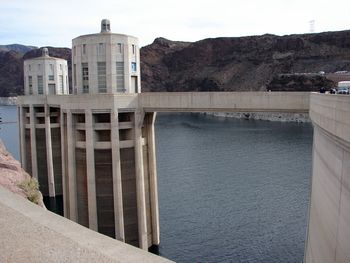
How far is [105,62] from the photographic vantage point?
31188 mm

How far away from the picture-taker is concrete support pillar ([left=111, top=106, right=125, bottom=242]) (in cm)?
3025

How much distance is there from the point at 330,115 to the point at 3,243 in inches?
502

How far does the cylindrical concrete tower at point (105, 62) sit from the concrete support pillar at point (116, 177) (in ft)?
9.37

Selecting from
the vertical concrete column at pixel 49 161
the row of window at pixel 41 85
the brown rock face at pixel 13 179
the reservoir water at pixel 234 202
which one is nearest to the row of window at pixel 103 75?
the brown rock face at pixel 13 179

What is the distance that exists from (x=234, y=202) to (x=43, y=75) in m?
31.5

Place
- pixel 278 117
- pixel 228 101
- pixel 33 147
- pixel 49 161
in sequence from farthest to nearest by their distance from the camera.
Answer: pixel 278 117
pixel 33 147
pixel 49 161
pixel 228 101

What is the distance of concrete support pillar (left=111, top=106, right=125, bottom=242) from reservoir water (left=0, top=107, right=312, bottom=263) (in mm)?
4867

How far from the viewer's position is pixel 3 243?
10.5m

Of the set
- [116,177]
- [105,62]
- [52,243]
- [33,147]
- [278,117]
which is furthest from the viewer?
[278,117]

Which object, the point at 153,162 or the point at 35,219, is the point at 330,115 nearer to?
the point at 35,219

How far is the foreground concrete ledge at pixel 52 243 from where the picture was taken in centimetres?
978

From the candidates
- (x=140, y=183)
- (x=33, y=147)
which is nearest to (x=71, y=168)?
(x=140, y=183)

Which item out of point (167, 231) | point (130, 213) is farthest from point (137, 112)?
point (167, 231)

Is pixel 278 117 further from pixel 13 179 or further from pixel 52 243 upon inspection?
pixel 52 243
